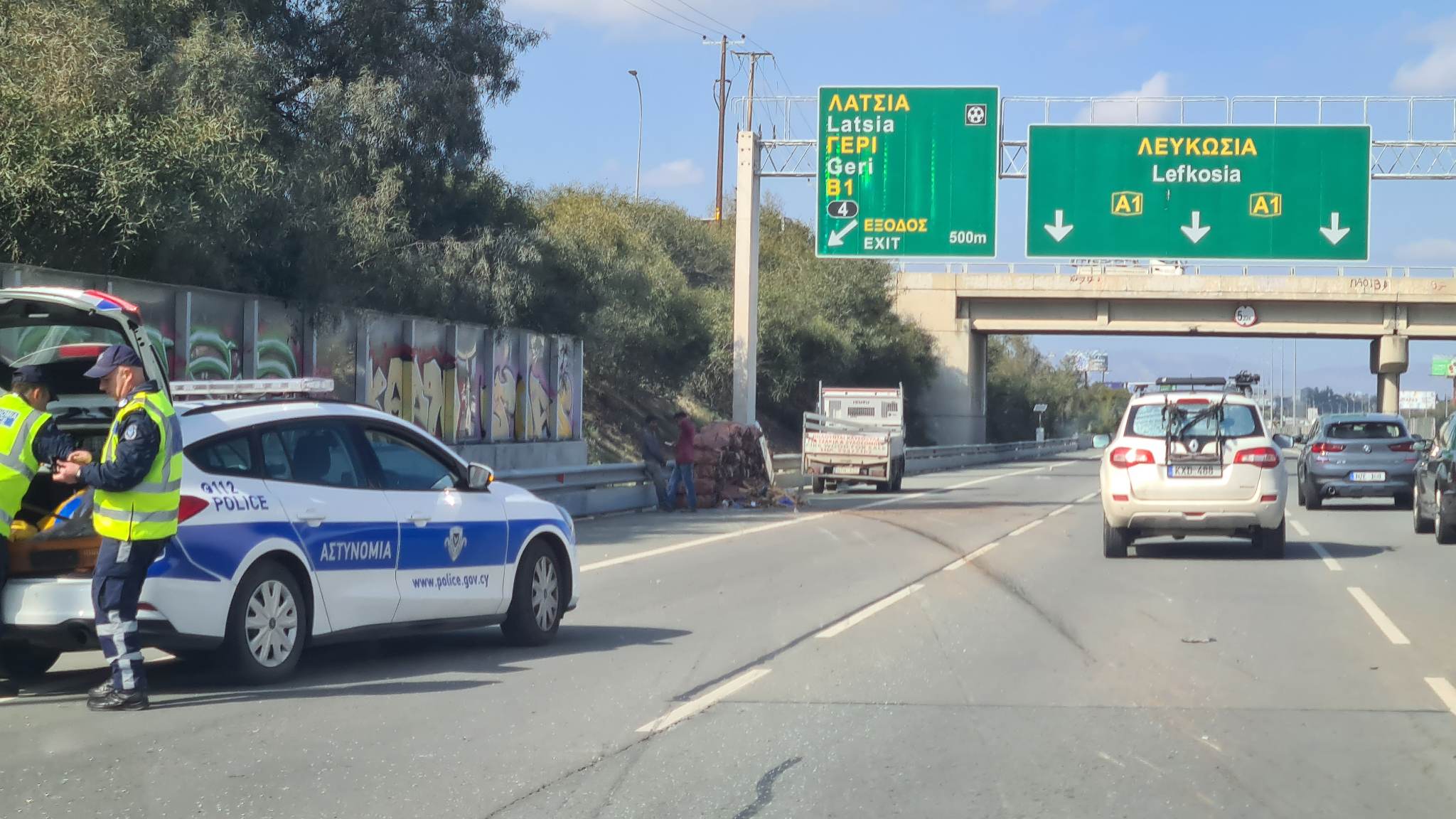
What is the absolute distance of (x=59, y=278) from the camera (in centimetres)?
1638

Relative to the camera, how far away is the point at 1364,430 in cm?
2670

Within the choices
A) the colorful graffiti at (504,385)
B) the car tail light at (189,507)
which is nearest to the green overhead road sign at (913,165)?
the colorful graffiti at (504,385)

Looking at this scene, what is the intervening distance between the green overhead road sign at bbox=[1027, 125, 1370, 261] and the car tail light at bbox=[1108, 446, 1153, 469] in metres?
14.1

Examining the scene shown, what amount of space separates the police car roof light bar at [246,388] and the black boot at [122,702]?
182 cm

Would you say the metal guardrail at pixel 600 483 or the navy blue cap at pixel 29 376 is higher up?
the navy blue cap at pixel 29 376

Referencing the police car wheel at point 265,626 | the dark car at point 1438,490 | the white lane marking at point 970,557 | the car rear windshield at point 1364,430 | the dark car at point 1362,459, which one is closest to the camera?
the police car wheel at point 265,626

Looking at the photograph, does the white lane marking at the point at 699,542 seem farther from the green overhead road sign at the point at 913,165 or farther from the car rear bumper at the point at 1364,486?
the car rear bumper at the point at 1364,486

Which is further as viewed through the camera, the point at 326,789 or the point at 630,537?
the point at 630,537

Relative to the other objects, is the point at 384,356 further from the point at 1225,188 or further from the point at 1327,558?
the point at 1225,188

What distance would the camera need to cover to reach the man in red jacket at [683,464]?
26234 millimetres

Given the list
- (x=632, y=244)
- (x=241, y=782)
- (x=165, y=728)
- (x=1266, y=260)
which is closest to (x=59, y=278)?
(x=165, y=728)

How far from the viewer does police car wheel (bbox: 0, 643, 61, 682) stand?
348 inches

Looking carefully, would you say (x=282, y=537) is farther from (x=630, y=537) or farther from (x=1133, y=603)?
(x=630, y=537)

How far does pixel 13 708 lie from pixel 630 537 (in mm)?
12779
